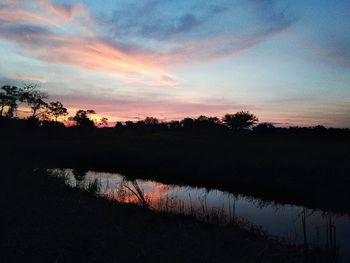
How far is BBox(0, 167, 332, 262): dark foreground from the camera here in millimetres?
10281

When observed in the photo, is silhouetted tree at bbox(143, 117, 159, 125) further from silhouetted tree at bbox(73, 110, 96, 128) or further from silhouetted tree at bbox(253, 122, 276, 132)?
silhouetted tree at bbox(253, 122, 276, 132)

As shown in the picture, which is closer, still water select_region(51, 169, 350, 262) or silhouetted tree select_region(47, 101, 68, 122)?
still water select_region(51, 169, 350, 262)

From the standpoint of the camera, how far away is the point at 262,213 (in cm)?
2083

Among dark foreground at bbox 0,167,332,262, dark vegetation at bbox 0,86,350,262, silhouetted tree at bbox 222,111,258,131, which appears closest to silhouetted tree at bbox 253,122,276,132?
silhouetted tree at bbox 222,111,258,131

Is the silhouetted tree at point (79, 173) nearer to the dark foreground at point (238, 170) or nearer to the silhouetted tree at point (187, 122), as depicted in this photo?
the dark foreground at point (238, 170)

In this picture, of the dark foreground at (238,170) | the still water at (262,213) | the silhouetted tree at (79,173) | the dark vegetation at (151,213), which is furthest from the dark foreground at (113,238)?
the silhouetted tree at (79,173)

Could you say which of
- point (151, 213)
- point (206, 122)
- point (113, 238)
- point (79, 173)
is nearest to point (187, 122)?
point (206, 122)

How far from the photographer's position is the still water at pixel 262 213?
15461 mm

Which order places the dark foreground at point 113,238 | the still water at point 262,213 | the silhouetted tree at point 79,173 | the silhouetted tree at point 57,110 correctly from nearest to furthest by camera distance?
the dark foreground at point 113,238
the still water at point 262,213
the silhouetted tree at point 79,173
the silhouetted tree at point 57,110

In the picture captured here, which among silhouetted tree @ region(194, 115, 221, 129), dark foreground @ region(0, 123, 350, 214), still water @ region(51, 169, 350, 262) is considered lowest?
still water @ region(51, 169, 350, 262)

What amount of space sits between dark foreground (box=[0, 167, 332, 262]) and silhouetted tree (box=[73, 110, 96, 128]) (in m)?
114

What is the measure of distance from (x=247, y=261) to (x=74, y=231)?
555 centimetres

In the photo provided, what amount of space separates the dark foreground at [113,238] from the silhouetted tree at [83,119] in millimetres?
114316

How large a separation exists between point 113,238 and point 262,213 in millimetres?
11574
